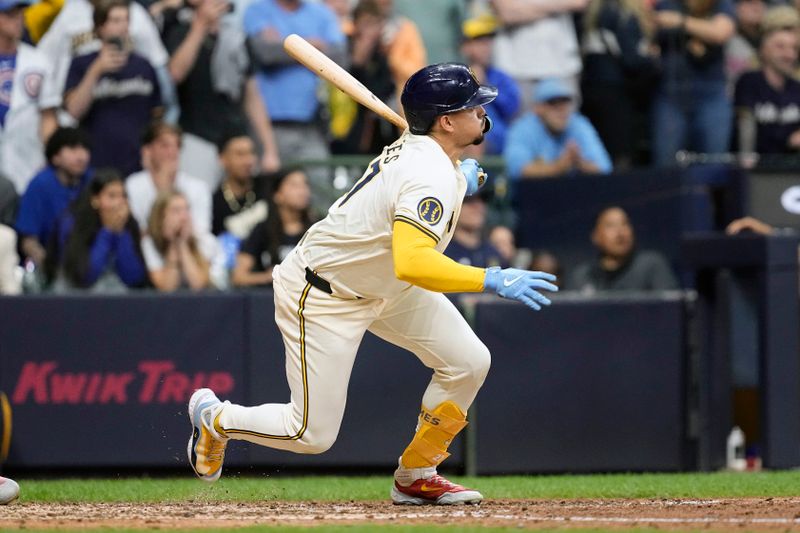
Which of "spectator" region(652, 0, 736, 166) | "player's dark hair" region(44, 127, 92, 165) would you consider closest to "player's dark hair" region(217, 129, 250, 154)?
"player's dark hair" region(44, 127, 92, 165)

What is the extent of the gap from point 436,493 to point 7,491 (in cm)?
192

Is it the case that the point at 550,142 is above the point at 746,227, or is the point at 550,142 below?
above

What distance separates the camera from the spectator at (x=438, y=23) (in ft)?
34.5

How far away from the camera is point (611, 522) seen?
17.4 ft

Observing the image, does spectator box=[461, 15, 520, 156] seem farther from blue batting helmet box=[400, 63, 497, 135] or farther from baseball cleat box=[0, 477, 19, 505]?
baseball cleat box=[0, 477, 19, 505]

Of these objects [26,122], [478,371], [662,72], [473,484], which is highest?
[662,72]

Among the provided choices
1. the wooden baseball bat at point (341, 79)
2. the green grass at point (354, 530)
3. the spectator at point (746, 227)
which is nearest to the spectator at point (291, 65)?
the spectator at point (746, 227)

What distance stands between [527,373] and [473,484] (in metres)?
1.23

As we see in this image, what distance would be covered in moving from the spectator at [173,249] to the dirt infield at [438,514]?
2.85 m

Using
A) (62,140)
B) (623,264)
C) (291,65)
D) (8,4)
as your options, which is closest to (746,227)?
(623,264)

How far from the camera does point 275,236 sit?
29.7 ft

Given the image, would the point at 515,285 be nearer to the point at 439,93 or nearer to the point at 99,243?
the point at 439,93

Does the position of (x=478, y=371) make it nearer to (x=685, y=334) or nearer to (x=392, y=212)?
(x=392, y=212)

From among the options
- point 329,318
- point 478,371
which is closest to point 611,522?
point 478,371
